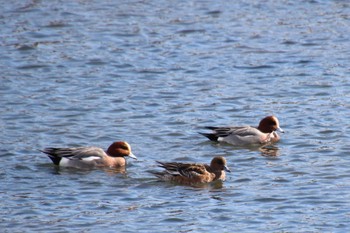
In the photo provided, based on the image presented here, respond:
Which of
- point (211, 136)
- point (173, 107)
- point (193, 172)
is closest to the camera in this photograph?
point (193, 172)

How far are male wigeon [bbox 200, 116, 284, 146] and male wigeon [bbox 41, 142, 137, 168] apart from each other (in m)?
1.63

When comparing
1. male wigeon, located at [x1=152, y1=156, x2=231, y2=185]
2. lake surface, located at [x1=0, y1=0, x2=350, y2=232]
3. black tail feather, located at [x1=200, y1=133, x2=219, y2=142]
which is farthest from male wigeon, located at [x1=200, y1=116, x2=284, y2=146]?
male wigeon, located at [x1=152, y1=156, x2=231, y2=185]

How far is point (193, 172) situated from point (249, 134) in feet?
7.78

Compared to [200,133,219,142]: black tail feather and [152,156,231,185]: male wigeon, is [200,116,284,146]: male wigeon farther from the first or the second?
[152,156,231,185]: male wigeon

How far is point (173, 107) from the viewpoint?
1848cm

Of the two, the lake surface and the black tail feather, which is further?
the black tail feather

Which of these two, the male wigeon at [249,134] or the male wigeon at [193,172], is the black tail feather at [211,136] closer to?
the male wigeon at [249,134]

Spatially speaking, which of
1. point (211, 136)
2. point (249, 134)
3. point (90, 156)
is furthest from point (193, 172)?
point (249, 134)

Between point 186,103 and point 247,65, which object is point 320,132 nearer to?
point 186,103

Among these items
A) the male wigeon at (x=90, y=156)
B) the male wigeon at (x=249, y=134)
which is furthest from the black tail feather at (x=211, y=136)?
the male wigeon at (x=90, y=156)

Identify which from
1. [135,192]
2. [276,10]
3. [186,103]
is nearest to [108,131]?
[186,103]

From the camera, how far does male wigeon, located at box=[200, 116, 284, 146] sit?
1666cm

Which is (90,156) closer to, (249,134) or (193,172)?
(193,172)

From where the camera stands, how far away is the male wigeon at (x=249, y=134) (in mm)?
16656
